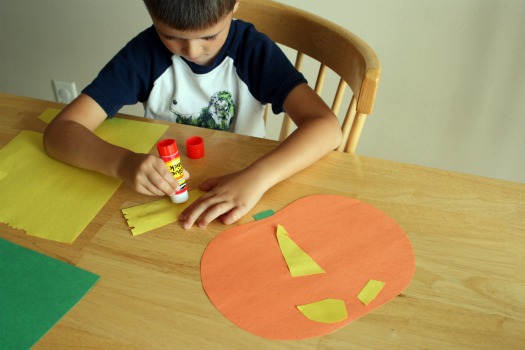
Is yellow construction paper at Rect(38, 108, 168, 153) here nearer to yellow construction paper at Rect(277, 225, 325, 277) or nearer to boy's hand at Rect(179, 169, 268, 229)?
boy's hand at Rect(179, 169, 268, 229)

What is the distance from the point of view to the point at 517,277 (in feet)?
2.32

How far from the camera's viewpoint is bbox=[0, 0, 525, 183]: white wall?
150cm

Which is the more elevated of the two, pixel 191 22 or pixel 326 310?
pixel 191 22

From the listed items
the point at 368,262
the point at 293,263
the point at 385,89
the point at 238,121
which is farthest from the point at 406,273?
the point at 385,89

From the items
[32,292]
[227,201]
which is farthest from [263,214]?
[32,292]

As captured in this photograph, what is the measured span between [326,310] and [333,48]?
24.1 inches

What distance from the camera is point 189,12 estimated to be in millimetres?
933

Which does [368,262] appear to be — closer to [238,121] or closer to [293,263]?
[293,263]

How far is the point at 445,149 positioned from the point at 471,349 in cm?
124

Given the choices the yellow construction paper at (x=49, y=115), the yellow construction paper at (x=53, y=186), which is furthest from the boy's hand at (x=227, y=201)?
the yellow construction paper at (x=49, y=115)

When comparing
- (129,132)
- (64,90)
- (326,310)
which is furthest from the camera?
(64,90)

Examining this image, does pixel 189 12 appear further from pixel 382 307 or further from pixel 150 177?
pixel 382 307

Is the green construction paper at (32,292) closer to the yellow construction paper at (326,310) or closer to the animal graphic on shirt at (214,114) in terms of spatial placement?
the yellow construction paper at (326,310)

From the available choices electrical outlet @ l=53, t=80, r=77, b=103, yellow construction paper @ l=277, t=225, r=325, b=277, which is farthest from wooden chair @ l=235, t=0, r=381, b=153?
electrical outlet @ l=53, t=80, r=77, b=103
